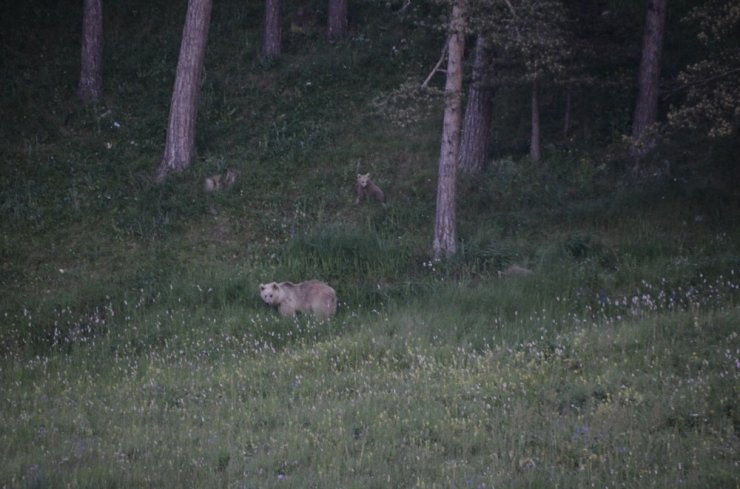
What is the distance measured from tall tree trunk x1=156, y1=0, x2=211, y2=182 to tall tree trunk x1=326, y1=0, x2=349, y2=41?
8668mm

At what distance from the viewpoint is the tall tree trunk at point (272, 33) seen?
28.9 m

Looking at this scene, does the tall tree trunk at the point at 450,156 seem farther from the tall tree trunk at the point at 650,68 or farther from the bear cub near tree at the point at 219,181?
the bear cub near tree at the point at 219,181

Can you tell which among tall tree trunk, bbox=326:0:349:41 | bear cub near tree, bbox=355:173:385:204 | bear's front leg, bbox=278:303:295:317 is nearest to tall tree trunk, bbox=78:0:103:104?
tall tree trunk, bbox=326:0:349:41

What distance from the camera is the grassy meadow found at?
9648 mm

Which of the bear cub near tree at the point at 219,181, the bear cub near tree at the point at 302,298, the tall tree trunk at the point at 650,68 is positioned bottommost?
the bear cub near tree at the point at 302,298

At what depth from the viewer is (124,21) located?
107 feet

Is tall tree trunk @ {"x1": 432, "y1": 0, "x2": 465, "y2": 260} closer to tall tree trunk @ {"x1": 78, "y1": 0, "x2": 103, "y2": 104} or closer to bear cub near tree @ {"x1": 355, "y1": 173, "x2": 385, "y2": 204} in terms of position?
bear cub near tree @ {"x1": 355, "y1": 173, "x2": 385, "y2": 204}

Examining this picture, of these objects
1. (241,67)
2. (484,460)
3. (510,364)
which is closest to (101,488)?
(484,460)

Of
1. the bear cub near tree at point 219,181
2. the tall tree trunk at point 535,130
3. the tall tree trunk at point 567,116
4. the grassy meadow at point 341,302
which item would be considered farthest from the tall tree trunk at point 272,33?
the tall tree trunk at point 535,130

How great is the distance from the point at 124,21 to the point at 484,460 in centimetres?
2793

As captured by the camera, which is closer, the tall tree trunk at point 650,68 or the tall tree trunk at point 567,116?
the tall tree trunk at point 650,68

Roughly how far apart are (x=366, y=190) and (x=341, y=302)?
17.2 feet

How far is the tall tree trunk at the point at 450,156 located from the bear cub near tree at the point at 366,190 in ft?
11.2

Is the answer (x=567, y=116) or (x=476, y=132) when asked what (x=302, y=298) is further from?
(x=567, y=116)
